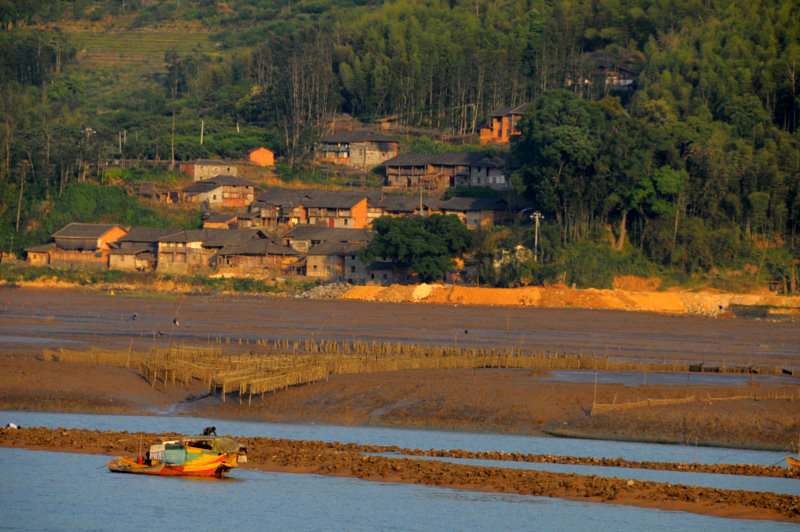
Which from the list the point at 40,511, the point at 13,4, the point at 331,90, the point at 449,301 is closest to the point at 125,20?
the point at 13,4

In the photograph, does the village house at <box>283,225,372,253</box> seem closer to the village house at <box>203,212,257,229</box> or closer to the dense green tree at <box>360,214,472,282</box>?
the village house at <box>203,212,257,229</box>

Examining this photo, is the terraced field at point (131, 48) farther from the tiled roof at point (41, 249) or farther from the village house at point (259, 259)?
the village house at point (259, 259)

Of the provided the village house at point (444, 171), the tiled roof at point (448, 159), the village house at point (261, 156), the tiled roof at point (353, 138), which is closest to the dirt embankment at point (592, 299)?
the village house at point (444, 171)

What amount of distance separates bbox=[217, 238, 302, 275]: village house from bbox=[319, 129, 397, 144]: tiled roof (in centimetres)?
2073

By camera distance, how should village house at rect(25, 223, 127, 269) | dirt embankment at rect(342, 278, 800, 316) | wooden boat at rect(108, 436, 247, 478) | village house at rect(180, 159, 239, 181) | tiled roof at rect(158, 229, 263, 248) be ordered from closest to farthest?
wooden boat at rect(108, 436, 247, 478) → dirt embankment at rect(342, 278, 800, 316) → tiled roof at rect(158, 229, 263, 248) → village house at rect(25, 223, 127, 269) → village house at rect(180, 159, 239, 181)

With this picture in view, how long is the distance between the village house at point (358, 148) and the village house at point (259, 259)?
66.6 feet

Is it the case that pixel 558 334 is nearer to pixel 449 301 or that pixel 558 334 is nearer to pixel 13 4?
pixel 449 301

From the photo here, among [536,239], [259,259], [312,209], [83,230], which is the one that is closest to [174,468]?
[536,239]

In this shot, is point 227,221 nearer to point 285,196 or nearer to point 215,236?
point 215,236

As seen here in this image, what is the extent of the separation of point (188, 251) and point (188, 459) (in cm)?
5561

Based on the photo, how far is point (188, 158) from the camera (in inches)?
3521

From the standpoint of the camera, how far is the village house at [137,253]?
74812 mm

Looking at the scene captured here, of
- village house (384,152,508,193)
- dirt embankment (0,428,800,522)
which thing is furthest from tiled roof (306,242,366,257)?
dirt embankment (0,428,800,522)

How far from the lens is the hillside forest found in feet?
222
